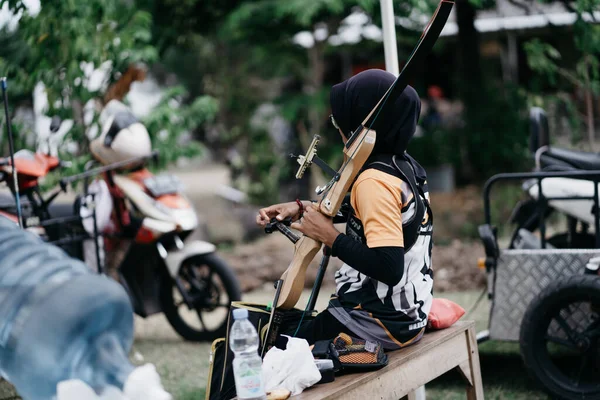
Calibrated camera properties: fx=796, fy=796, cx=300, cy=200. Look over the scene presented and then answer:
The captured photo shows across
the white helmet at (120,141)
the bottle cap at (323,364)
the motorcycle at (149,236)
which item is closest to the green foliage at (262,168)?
the motorcycle at (149,236)

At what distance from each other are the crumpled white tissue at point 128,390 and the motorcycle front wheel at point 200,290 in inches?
142

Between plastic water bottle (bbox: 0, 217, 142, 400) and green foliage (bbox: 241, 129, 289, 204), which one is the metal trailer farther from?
green foliage (bbox: 241, 129, 289, 204)

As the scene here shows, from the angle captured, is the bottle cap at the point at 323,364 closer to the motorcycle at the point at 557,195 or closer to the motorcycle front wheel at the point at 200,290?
the motorcycle at the point at 557,195

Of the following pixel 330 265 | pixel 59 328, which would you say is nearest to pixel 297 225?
pixel 59 328

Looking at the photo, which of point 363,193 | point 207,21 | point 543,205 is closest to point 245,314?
point 363,193

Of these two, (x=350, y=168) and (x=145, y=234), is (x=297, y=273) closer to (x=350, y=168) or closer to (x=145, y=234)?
(x=350, y=168)

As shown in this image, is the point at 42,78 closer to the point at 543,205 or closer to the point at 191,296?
the point at 191,296

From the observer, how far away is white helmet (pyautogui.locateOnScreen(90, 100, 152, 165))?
19.1ft

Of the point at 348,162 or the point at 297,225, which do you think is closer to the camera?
the point at 348,162

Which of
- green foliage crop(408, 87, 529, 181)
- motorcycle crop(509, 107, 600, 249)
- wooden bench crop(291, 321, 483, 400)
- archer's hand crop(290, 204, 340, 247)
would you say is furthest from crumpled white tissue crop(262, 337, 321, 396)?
green foliage crop(408, 87, 529, 181)

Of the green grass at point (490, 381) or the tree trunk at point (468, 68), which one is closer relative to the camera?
the green grass at point (490, 381)

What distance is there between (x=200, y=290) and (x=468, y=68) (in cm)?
731

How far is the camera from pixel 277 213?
323 cm

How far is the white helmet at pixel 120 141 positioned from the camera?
582 cm
